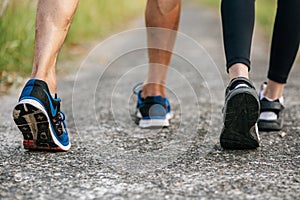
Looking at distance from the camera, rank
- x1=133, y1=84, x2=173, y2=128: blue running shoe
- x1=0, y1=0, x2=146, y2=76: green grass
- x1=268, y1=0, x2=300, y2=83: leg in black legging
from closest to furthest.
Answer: x1=268, y1=0, x2=300, y2=83: leg in black legging < x1=133, y1=84, x2=173, y2=128: blue running shoe < x1=0, y1=0, x2=146, y2=76: green grass

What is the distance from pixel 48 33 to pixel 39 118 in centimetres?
29

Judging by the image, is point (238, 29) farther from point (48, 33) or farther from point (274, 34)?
point (48, 33)

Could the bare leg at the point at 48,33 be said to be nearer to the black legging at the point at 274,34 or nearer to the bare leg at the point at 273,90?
the black legging at the point at 274,34

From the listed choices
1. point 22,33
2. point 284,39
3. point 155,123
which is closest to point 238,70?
point 284,39

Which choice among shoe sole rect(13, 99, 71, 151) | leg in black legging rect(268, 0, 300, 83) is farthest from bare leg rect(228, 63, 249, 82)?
shoe sole rect(13, 99, 71, 151)

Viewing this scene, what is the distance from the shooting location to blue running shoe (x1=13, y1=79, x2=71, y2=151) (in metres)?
1.63

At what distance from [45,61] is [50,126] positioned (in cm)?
21

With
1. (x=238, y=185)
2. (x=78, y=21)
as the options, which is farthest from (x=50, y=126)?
(x=78, y=21)

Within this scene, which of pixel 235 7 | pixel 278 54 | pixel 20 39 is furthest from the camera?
pixel 20 39

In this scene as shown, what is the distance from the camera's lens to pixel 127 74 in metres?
3.81

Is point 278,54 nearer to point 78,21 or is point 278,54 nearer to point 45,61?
point 45,61

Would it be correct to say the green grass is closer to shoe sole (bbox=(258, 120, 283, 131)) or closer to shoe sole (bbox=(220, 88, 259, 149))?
shoe sole (bbox=(258, 120, 283, 131))

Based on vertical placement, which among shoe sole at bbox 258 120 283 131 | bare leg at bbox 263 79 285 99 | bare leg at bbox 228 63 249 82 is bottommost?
shoe sole at bbox 258 120 283 131

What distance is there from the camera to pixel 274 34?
82.7 inches
